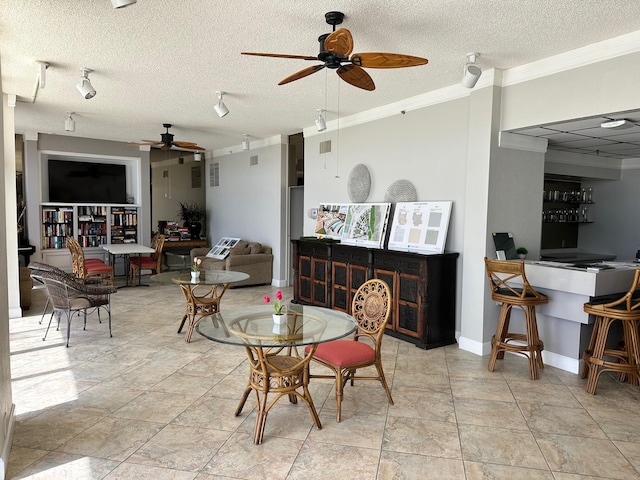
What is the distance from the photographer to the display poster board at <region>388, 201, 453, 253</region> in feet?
16.5

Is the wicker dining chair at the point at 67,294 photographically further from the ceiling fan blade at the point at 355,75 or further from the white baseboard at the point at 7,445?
the ceiling fan blade at the point at 355,75

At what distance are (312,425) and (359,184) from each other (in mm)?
3870

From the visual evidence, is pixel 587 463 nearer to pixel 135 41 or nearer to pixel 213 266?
pixel 135 41

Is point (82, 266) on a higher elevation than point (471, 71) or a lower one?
lower

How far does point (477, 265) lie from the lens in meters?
4.62

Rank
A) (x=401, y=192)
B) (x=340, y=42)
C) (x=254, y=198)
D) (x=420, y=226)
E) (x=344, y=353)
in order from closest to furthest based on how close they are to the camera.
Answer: (x=340, y=42) < (x=344, y=353) < (x=420, y=226) < (x=401, y=192) < (x=254, y=198)

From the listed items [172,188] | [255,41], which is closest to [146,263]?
[172,188]

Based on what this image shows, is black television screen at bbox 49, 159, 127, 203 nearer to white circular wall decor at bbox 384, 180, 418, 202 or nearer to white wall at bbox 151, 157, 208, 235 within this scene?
white wall at bbox 151, 157, 208, 235

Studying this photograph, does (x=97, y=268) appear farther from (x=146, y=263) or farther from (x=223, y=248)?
(x=223, y=248)

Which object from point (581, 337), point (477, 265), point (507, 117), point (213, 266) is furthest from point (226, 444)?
point (213, 266)

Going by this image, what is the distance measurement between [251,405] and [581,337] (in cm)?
312

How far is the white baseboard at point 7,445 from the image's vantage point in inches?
93.7

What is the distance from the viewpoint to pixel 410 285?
4902 millimetres

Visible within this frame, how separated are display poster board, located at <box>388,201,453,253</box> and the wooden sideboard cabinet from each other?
0.32 metres
